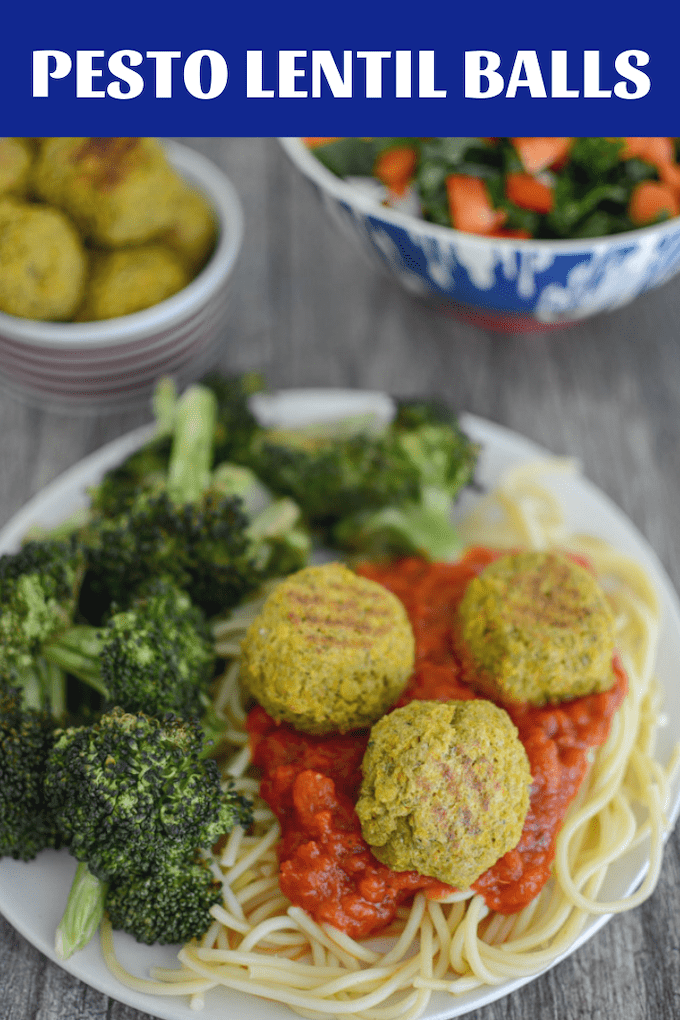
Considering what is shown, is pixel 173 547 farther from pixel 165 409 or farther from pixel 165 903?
pixel 165 903

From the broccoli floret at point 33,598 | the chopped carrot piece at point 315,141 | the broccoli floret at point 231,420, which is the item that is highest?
the chopped carrot piece at point 315,141

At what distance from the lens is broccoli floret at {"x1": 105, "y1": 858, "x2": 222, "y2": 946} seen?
2.33m

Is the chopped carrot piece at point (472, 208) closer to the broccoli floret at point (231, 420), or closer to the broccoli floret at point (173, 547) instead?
the broccoli floret at point (231, 420)

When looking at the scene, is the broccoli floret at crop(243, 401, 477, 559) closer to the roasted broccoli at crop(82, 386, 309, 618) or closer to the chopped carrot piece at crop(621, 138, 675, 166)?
the roasted broccoli at crop(82, 386, 309, 618)

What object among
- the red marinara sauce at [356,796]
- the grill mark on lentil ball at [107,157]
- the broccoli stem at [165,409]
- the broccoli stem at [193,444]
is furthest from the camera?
the grill mark on lentil ball at [107,157]

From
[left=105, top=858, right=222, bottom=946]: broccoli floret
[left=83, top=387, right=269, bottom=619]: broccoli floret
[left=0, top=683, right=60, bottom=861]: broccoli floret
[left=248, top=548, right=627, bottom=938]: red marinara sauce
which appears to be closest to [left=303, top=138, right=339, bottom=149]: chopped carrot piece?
[left=83, top=387, right=269, bottom=619]: broccoli floret

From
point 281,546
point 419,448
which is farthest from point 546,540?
point 281,546

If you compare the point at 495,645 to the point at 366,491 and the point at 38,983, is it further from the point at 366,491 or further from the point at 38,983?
the point at 38,983

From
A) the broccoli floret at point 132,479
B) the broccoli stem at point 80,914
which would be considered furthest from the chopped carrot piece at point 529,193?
the broccoli stem at point 80,914

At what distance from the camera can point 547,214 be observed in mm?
3697

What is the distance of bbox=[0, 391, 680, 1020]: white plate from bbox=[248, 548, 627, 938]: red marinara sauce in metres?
0.26

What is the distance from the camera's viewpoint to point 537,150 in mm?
3639

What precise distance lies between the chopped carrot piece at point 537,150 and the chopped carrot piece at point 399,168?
0.46 metres

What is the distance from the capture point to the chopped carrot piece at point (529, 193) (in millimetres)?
3660
